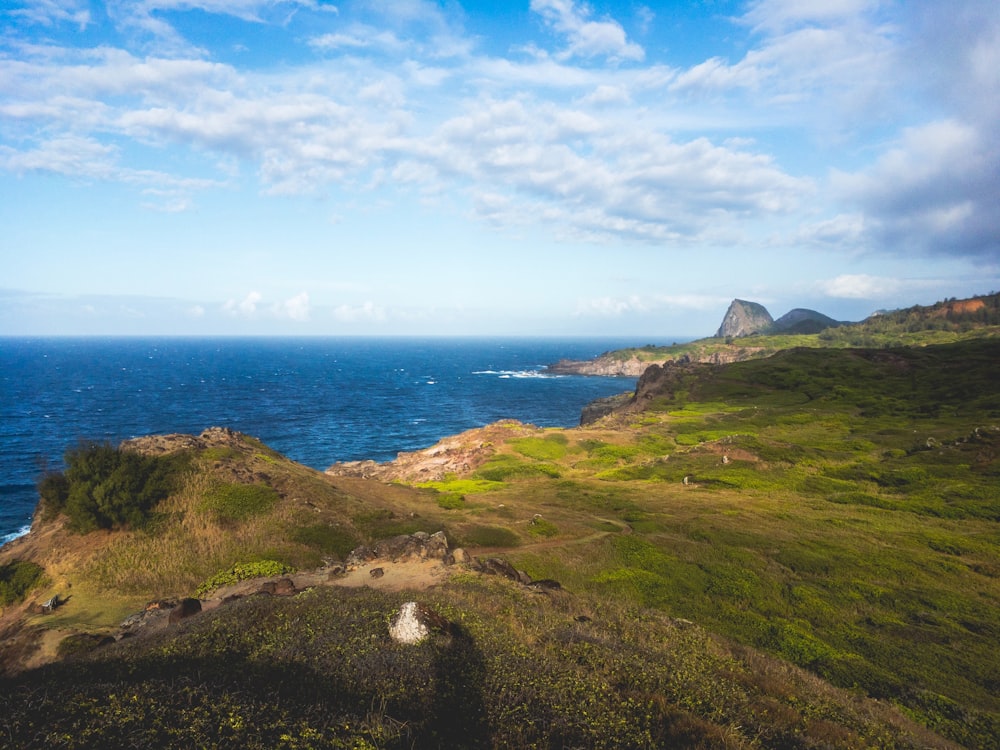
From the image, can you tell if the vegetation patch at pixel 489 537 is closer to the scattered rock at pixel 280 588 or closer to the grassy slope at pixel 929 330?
the scattered rock at pixel 280 588

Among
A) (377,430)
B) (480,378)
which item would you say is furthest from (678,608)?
(480,378)

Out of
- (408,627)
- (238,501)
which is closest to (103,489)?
(238,501)

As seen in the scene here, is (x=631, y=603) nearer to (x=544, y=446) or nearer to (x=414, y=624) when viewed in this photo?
(x=414, y=624)

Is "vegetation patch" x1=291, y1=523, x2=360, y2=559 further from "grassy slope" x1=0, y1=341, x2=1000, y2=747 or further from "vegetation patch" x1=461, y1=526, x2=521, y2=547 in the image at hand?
"vegetation patch" x1=461, y1=526, x2=521, y2=547

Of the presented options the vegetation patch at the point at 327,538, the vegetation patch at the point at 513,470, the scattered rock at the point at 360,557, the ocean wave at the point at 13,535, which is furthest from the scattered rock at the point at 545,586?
the ocean wave at the point at 13,535

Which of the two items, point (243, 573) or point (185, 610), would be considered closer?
point (185, 610)

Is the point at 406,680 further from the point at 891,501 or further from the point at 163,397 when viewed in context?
the point at 163,397
